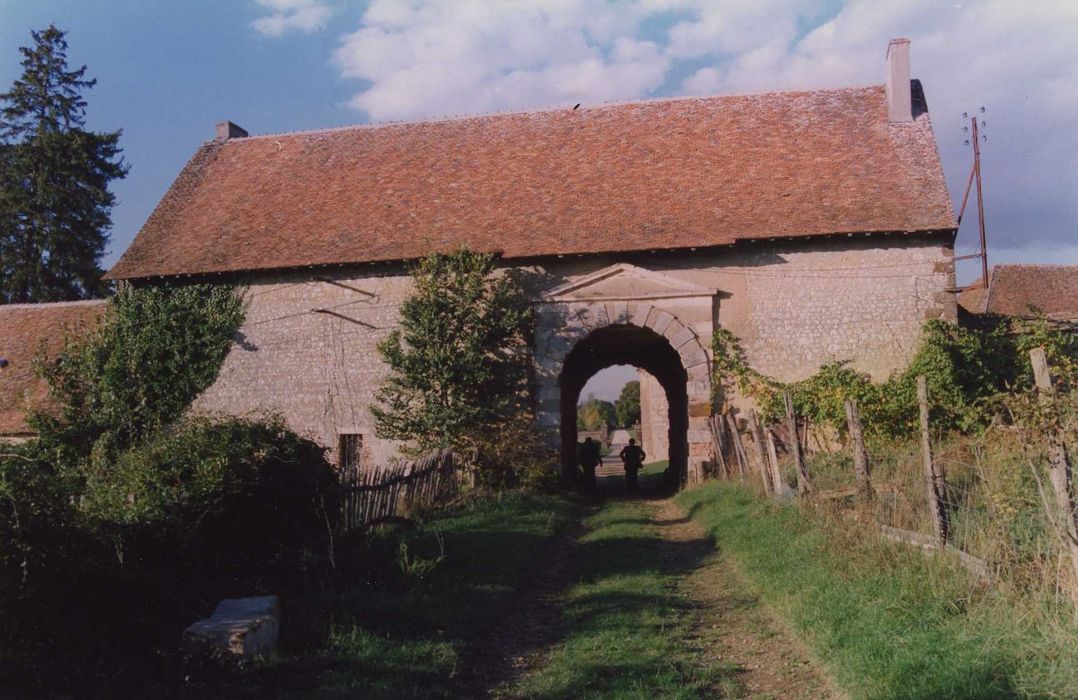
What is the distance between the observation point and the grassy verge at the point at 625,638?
587cm

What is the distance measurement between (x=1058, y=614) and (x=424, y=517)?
851 centimetres

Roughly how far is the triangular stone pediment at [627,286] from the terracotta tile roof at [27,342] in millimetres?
10945

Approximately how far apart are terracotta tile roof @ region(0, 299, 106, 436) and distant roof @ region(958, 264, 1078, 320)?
25811mm

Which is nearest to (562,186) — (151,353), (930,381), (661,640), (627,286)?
(627,286)

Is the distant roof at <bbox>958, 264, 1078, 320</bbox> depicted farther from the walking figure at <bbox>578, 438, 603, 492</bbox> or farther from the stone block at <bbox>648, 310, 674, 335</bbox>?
the stone block at <bbox>648, 310, 674, 335</bbox>

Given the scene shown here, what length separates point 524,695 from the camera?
5.83 metres

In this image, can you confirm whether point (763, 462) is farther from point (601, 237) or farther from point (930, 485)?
point (601, 237)

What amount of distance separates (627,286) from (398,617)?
11.8 meters

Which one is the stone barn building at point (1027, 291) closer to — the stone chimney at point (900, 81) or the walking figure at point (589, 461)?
the stone chimney at point (900, 81)

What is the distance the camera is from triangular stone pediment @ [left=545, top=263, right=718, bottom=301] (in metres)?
17.9

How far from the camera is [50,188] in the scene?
31.5 metres

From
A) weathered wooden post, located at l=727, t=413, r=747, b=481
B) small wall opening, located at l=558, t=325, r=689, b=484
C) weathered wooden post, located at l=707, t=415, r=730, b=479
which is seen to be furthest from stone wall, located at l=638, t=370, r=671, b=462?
weathered wooden post, located at l=727, t=413, r=747, b=481

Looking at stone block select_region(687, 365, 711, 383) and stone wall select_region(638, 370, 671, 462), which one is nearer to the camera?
stone block select_region(687, 365, 711, 383)

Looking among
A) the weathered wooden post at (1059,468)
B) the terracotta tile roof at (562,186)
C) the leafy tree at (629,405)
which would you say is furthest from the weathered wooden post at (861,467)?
the leafy tree at (629,405)
